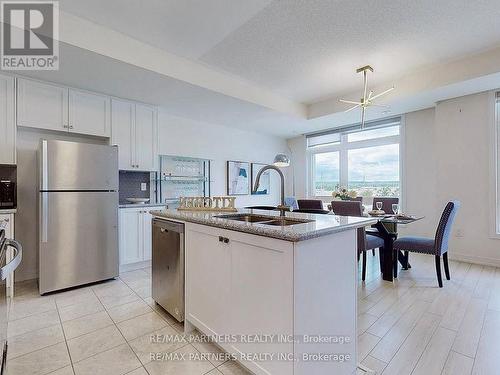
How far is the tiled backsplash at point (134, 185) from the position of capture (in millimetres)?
3887

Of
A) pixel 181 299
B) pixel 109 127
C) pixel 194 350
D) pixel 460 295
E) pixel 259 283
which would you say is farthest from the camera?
pixel 109 127

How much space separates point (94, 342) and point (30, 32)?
276 cm

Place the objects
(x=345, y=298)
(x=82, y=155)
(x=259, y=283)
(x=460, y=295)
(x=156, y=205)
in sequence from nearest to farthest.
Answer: (x=259, y=283) → (x=345, y=298) → (x=460, y=295) → (x=82, y=155) → (x=156, y=205)

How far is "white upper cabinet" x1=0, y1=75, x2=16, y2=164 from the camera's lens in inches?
106

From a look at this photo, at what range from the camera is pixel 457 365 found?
157 cm

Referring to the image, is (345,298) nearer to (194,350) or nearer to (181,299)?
(194,350)

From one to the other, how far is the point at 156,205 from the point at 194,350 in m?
2.37

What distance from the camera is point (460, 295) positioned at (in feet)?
8.46

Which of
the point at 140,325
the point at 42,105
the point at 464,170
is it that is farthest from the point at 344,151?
the point at 42,105

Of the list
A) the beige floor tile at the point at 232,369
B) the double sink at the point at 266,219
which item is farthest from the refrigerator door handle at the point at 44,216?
the beige floor tile at the point at 232,369

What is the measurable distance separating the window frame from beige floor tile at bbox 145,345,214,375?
459cm

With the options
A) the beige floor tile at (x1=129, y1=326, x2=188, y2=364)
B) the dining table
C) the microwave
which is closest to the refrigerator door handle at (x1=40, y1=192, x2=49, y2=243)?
the microwave

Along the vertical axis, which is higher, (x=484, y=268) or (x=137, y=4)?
(x=137, y=4)

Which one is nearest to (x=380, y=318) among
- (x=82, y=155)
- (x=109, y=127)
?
(x=82, y=155)
